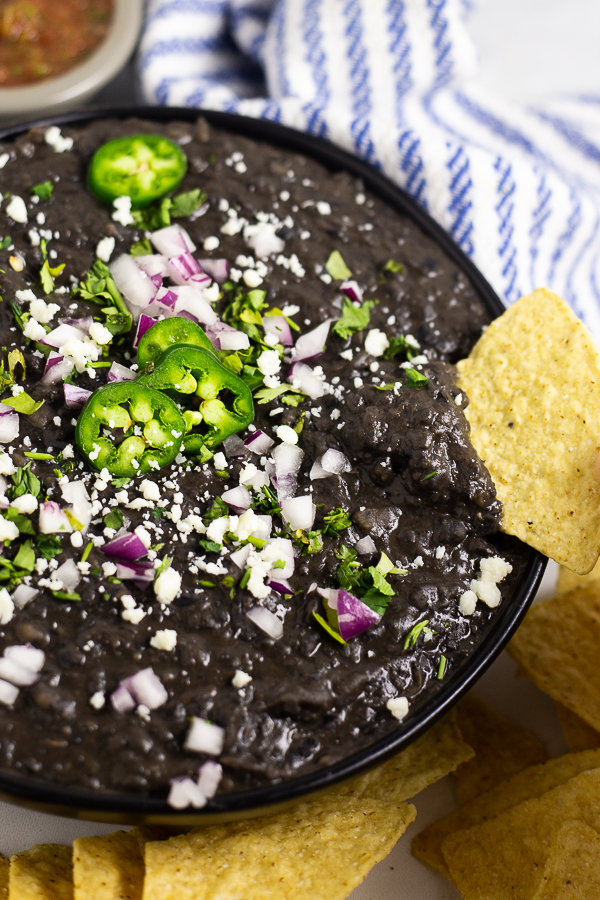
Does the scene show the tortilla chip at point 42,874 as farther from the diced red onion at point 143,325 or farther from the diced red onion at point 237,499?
the diced red onion at point 143,325

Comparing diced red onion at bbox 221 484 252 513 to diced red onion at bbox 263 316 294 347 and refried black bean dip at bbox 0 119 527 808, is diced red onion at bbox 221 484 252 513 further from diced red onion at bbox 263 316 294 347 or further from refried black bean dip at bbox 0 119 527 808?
diced red onion at bbox 263 316 294 347

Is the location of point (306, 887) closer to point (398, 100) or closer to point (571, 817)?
point (571, 817)

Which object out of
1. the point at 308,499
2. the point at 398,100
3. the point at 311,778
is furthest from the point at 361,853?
the point at 398,100

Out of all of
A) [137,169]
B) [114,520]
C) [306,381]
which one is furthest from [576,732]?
[137,169]

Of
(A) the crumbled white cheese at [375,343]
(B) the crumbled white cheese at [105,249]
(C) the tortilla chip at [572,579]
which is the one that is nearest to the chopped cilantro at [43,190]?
(B) the crumbled white cheese at [105,249]

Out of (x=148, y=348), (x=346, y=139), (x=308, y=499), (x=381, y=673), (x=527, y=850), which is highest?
(x=346, y=139)
